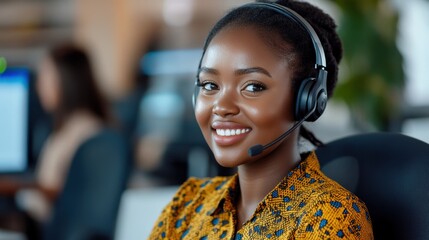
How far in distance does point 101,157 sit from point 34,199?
725mm

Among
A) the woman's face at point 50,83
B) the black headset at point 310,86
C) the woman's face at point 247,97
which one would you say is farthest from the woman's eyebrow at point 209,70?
the woman's face at point 50,83

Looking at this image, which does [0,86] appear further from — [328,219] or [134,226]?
[328,219]

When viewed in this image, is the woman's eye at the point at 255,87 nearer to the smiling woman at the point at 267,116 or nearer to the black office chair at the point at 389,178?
the smiling woman at the point at 267,116

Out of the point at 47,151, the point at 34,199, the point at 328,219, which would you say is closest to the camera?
the point at 328,219

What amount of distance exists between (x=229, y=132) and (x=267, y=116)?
0.20 ft

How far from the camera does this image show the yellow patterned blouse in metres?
1.04

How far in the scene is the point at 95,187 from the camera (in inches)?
86.0

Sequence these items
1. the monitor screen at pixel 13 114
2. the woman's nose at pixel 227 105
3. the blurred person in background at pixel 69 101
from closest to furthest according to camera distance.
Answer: the woman's nose at pixel 227 105, the monitor screen at pixel 13 114, the blurred person in background at pixel 69 101

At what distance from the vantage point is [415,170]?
1148mm

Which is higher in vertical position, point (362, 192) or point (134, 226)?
point (362, 192)

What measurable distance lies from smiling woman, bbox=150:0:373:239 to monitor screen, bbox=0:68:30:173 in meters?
1.75

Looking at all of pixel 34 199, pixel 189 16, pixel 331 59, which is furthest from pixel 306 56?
pixel 189 16

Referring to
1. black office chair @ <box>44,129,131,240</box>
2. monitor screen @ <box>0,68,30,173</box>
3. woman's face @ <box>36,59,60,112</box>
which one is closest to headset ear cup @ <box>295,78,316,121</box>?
black office chair @ <box>44,129,131,240</box>

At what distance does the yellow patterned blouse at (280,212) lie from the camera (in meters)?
1.04
